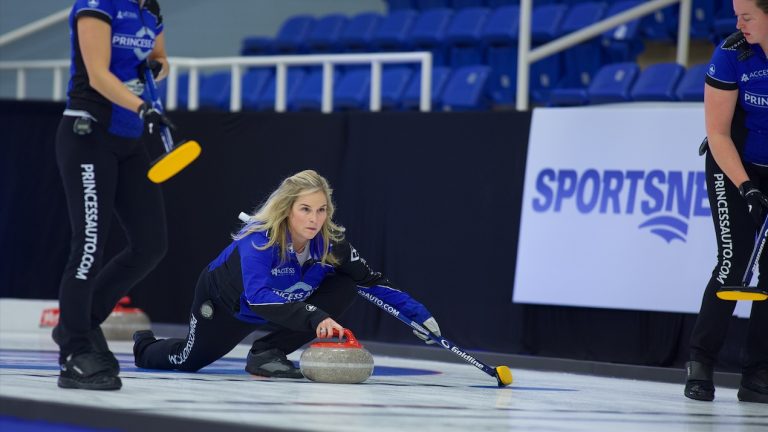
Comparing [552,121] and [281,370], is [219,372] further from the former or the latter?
[552,121]

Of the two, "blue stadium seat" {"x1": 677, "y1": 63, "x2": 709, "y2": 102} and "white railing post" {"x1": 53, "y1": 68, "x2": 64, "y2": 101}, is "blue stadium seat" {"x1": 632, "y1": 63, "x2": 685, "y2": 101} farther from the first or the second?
"white railing post" {"x1": 53, "y1": 68, "x2": 64, "y2": 101}

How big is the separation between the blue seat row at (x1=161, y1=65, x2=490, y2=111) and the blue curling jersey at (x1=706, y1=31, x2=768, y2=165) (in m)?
4.83

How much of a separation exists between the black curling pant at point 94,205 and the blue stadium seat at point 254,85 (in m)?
6.62

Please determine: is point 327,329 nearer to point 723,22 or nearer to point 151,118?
point 151,118

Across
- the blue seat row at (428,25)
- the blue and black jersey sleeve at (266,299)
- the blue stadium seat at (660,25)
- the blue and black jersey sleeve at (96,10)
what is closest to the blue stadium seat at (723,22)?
the blue seat row at (428,25)

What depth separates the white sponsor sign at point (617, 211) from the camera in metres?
6.59

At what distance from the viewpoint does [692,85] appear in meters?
8.65

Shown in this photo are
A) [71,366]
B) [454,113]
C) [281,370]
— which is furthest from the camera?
[454,113]

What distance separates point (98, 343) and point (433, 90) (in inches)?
236

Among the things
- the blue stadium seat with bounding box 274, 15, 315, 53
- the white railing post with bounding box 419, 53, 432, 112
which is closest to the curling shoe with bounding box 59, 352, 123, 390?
the white railing post with bounding box 419, 53, 432, 112

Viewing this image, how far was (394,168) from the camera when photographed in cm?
787

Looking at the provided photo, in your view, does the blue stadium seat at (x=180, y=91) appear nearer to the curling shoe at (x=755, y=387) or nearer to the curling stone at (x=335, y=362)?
the curling stone at (x=335, y=362)

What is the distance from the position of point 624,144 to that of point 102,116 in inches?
134

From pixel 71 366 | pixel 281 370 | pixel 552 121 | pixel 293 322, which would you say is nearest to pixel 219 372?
pixel 281 370
